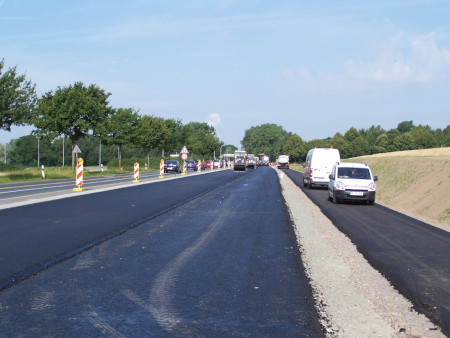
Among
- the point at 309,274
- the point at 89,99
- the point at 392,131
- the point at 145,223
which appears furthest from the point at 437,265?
the point at 392,131

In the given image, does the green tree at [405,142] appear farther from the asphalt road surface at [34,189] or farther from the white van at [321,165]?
the asphalt road surface at [34,189]

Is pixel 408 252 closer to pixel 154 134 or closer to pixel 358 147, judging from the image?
pixel 154 134

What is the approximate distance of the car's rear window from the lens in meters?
19.9

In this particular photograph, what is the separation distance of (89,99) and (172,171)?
14887 millimetres

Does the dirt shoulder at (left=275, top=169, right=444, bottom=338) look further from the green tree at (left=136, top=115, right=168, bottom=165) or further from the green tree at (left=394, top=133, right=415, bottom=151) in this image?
the green tree at (left=394, top=133, right=415, bottom=151)

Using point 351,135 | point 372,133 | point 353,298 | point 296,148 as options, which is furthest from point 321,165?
point 372,133

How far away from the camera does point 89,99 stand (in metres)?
45.8

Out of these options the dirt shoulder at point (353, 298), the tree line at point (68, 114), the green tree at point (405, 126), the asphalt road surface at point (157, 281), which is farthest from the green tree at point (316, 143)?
the dirt shoulder at point (353, 298)

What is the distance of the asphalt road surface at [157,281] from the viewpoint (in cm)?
477

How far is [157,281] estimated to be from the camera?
6.46 metres

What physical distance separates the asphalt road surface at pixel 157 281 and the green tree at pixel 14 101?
97.4 ft

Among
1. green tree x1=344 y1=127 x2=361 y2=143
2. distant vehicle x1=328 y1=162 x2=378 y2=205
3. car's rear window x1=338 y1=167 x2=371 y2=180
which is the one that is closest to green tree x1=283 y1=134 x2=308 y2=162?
green tree x1=344 y1=127 x2=361 y2=143

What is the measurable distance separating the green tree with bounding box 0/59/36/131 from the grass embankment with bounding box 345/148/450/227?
30118 mm

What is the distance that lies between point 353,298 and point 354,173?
14.8 metres
